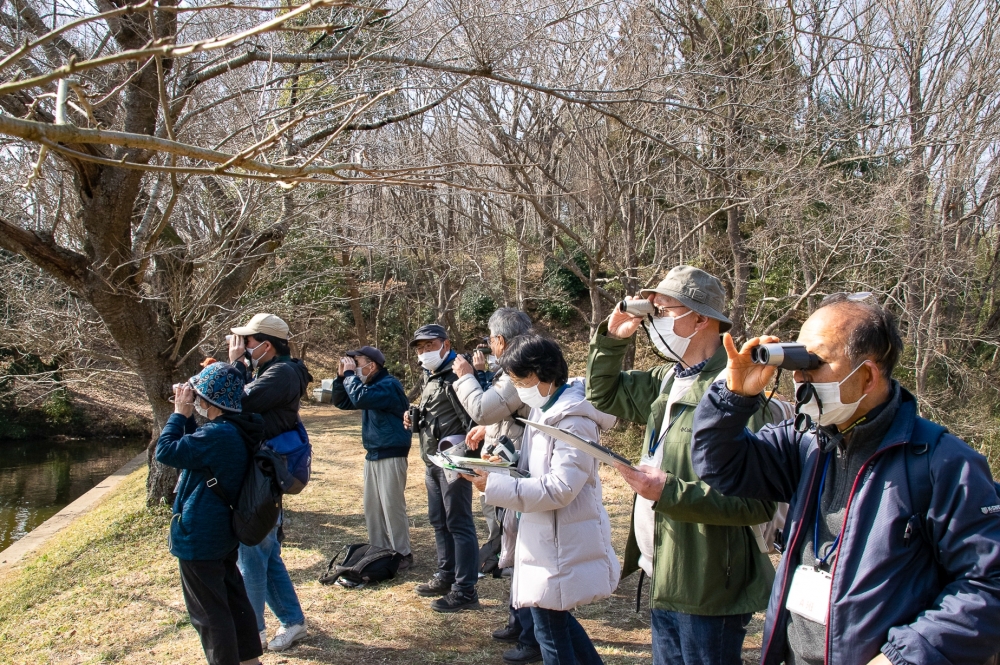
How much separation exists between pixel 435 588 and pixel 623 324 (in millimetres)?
3089

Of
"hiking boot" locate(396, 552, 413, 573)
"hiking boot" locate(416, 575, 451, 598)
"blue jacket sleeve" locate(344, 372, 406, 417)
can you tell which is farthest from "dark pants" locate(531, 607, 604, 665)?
"hiking boot" locate(396, 552, 413, 573)

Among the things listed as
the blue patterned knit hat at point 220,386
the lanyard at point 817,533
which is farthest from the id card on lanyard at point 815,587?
the blue patterned knit hat at point 220,386

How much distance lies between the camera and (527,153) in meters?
8.74

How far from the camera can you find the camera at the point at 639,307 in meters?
2.96

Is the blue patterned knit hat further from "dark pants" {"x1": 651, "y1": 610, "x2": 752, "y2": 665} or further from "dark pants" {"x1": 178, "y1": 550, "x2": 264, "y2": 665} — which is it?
"dark pants" {"x1": 651, "y1": 610, "x2": 752, "y2": 665}

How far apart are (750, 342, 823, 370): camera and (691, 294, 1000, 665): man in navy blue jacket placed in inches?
1.2

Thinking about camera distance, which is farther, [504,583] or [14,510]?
[14,510]

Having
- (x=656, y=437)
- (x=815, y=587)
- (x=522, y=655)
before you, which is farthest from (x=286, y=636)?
(x=815, y=587)

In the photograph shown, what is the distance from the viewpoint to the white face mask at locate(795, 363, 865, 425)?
6.07 feet

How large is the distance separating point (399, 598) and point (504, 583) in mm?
797

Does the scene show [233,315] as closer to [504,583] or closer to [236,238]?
[236,238]

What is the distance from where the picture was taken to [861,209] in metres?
8.51

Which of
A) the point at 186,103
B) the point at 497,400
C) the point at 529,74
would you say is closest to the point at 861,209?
the point at 529,74

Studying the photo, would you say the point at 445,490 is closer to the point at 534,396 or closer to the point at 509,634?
the point at 509,634
